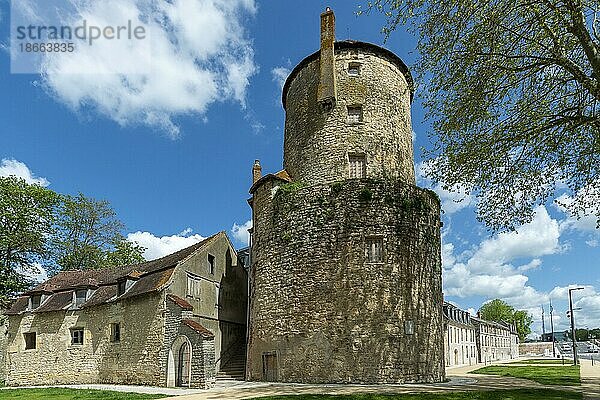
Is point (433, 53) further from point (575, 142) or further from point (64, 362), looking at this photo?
point (64, 362)

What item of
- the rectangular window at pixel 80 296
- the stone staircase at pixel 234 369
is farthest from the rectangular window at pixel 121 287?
the stone staircase at pixel 234 369

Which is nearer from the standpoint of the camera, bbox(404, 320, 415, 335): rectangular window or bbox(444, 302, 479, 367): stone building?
bbox(404, 320, 415, 335): rectangular window

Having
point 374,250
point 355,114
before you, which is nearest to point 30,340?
point 374,250

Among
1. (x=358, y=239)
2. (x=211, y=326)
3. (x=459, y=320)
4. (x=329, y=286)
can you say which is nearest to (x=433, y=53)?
(x=358, y=239)

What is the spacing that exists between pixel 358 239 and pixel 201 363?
710 centimetres

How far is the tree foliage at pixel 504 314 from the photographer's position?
281 feet

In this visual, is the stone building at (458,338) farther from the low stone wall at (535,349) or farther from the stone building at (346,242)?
the low stone wall at (535,349)

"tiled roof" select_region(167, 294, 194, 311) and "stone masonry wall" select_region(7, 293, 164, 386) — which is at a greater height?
"tiled roof" select_region(167, 294, 194, 311)

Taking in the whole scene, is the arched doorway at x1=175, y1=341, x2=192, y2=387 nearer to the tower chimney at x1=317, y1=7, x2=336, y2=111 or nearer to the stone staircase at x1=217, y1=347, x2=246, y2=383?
the stone staircase at x1=217, y1=347, x2=246, y2=383

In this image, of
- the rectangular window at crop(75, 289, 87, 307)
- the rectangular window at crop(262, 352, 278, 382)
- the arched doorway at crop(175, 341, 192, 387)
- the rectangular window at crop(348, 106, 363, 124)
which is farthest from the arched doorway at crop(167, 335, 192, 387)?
→ the rectangular window at crop(348, 106, 363, 124)

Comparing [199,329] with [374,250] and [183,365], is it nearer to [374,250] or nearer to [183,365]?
[183,365]

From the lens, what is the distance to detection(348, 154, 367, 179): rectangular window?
21.0 meters

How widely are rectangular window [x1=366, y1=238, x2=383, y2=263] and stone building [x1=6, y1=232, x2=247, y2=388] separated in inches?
254

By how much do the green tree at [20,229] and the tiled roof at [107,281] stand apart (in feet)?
17.6
